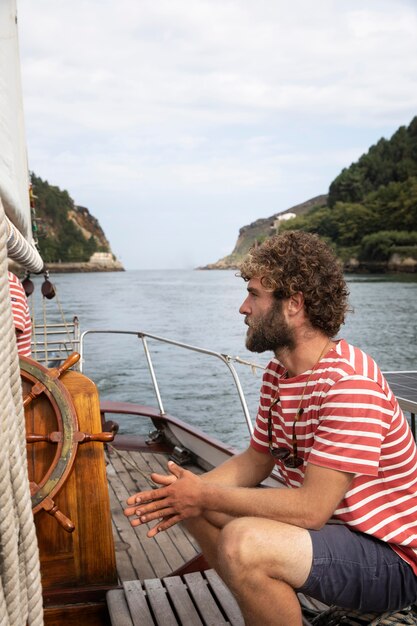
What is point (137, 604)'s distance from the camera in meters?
2.25

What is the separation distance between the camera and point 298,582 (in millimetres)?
1653

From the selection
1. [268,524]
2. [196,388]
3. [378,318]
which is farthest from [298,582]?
[378,318]

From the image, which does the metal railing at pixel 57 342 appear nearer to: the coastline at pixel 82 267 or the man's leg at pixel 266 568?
the man's leg at pixel 266 568

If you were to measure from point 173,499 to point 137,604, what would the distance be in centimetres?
63

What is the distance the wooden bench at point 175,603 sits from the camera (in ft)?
7.16

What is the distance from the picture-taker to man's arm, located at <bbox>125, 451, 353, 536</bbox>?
5.45 ft

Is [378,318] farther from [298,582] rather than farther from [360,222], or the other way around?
[360,222]

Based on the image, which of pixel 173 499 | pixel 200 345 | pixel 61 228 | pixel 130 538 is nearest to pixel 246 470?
pixel 173 499

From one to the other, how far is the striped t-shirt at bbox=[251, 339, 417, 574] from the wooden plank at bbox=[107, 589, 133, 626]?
81 cm

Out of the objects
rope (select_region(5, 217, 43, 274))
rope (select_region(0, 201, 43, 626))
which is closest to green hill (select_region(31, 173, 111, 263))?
rope (select_region(5, 217, 43, 274))

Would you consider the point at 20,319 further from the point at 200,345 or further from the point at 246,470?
the point at 200,345

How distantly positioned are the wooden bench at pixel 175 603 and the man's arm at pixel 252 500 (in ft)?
1.60

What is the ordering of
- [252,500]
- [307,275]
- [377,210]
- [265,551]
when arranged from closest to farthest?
[265,551], [252,500], [307,275], [377,210]

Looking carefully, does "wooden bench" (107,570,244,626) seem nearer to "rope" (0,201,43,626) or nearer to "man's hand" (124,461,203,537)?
"man's hand" (124,461,203,537)
